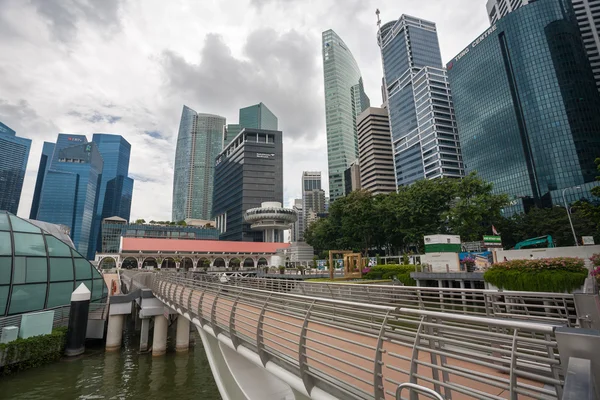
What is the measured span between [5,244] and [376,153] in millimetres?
126534

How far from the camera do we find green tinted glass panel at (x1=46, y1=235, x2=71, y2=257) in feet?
68.3

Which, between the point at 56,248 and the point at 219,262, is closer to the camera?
the point at 56,248

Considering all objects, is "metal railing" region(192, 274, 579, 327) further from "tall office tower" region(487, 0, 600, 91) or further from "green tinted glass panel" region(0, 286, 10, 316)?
"tall office tower" region(487, 0, 600, 91)

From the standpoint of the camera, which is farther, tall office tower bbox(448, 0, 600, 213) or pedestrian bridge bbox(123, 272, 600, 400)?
tall office tower bbox(448, 0, 600, 213)

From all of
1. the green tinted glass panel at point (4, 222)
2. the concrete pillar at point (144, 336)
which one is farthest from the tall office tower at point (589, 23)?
the green tinted glass panel at point (4, 222)

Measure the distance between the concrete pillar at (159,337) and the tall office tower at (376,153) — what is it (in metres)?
114

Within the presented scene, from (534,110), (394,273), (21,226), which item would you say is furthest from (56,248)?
(534,110)

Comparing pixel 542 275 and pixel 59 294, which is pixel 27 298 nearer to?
pixel 59 294

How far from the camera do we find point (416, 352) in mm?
2998

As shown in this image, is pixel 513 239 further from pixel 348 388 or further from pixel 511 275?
pixel 348 388

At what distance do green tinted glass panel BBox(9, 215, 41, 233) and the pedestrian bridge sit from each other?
16.9 meters

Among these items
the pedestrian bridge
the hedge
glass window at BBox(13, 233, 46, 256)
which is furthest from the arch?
the pedestrian bridge

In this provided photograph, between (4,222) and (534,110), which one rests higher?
(534,110)

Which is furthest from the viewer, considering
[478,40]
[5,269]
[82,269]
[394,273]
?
[478,40]
